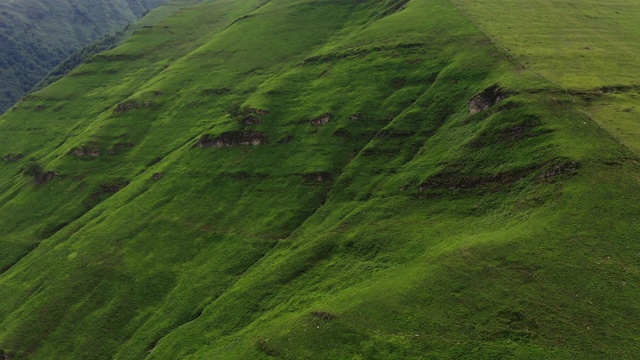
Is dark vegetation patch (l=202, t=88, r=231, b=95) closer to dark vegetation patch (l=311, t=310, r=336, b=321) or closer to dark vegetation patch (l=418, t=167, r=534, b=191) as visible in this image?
dark vegetation patch (l=418, t=167, r=534, b=191)

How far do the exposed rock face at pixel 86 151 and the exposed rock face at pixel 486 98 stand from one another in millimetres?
133986

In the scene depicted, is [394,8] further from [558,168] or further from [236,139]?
[558,168]

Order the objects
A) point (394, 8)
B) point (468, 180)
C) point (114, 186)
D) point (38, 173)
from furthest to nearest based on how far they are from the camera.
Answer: point (394, 8), point (38, 173), point (114, 186), point (468, 180)

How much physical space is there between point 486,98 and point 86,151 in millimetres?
142372

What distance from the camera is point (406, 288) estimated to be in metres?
65.3

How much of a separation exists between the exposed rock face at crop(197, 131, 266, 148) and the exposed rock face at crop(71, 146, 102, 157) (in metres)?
52.3

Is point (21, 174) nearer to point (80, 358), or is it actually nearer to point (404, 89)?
point (80, 358)

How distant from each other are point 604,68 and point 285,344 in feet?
311

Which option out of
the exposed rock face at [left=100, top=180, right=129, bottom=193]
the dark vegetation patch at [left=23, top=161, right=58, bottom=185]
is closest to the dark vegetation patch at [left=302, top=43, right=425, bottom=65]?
the exposed rock face at [left=100, top=180, right=129, bottom=193]

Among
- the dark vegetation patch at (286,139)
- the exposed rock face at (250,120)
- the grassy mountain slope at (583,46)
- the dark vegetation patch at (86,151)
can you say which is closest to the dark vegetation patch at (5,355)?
the dark vegetation patch at (286,139)

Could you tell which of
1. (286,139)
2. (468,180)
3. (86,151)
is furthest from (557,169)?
(86,151)

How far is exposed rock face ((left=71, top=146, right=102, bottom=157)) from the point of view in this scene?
164625 mm

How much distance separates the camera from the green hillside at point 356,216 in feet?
191

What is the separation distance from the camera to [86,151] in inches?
6526
